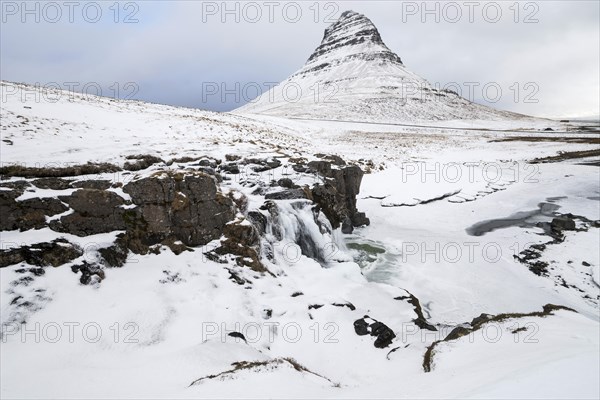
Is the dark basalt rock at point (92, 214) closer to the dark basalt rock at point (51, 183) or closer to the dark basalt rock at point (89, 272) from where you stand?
the dark basalt rock at point (51, 183)

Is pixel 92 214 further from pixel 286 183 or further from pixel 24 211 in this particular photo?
pixel 286 183

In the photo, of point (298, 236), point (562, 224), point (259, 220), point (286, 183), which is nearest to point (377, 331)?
point (298, 236)

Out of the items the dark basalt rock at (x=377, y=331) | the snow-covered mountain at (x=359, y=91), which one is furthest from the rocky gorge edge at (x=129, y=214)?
the snow-covered mountain at (x=359, y=91)

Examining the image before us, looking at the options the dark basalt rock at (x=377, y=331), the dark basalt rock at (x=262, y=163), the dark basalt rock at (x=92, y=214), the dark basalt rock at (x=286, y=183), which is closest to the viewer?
the dark basalt rock at (x=377, y=331)

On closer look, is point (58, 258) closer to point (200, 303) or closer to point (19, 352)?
point (19, 352)

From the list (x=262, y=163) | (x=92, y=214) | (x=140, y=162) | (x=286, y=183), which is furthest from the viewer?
(x=262, y=163)

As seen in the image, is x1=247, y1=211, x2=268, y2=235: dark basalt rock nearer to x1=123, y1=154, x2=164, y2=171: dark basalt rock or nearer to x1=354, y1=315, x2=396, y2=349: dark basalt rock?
x1=123, y1=154, x2=164, y2=171: dark basalt rock

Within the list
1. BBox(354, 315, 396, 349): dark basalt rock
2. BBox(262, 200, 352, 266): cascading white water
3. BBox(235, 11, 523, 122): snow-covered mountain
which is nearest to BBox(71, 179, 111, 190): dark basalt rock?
BBox(262, 200, 352, 266): cascading white water
